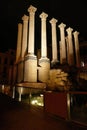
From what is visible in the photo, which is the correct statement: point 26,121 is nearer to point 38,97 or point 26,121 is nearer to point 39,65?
point 38,97

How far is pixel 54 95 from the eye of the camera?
297 inches

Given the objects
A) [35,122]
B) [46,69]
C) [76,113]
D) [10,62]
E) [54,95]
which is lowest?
[35,122]

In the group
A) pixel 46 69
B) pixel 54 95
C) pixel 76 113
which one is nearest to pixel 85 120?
pixel 76 113

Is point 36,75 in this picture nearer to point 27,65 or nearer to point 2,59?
point 27,65

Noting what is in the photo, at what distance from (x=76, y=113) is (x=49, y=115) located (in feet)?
6.19

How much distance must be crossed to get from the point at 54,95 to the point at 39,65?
22.3 meters

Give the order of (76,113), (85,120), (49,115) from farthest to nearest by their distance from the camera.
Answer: (49,115)
(76,113)
(85,120)

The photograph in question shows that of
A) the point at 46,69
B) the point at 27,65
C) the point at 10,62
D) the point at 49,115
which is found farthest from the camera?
the point at 10,62

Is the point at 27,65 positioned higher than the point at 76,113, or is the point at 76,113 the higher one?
the point at 27,65

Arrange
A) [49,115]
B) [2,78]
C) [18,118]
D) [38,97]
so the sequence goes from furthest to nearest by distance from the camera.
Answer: [2,78] → [38,97] → [49,115] → [18,118]

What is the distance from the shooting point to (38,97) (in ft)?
34.6

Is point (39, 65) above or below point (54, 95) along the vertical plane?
above

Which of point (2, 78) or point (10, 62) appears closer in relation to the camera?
point (2, 78)

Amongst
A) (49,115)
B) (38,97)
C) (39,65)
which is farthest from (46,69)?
(49,115)
